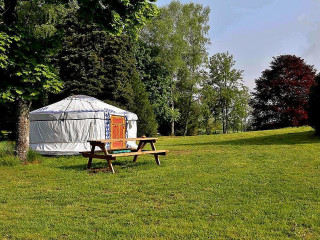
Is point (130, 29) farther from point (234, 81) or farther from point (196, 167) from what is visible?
point (234, 81)

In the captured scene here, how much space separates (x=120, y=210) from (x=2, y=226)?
1.57m

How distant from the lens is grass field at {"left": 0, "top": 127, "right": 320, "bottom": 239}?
143 inches

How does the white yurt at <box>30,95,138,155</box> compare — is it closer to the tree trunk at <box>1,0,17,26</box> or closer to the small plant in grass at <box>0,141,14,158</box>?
the small plant in grass at <box>0,141,14,158</box>

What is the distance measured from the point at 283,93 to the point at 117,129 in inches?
784

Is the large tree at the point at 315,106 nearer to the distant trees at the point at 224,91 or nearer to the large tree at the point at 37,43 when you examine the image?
the large tree at the point at 37,43

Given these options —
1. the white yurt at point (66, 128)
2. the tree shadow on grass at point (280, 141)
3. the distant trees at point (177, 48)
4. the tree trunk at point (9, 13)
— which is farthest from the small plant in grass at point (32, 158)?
the distant trees at point (177, 48)

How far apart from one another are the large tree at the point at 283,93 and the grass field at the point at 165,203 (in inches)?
873

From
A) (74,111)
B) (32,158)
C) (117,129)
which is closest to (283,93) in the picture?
(117,129)

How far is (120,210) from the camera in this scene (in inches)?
180

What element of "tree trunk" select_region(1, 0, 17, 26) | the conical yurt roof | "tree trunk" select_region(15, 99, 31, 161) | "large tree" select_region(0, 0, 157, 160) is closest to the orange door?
the conical yurt roof

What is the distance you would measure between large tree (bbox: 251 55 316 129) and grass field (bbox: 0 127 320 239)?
22.2m

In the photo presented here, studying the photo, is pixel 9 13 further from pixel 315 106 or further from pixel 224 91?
pixel 224 91

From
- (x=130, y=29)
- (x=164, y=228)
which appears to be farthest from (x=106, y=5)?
(x=164, y=228)

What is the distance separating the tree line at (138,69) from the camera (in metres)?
8.84
